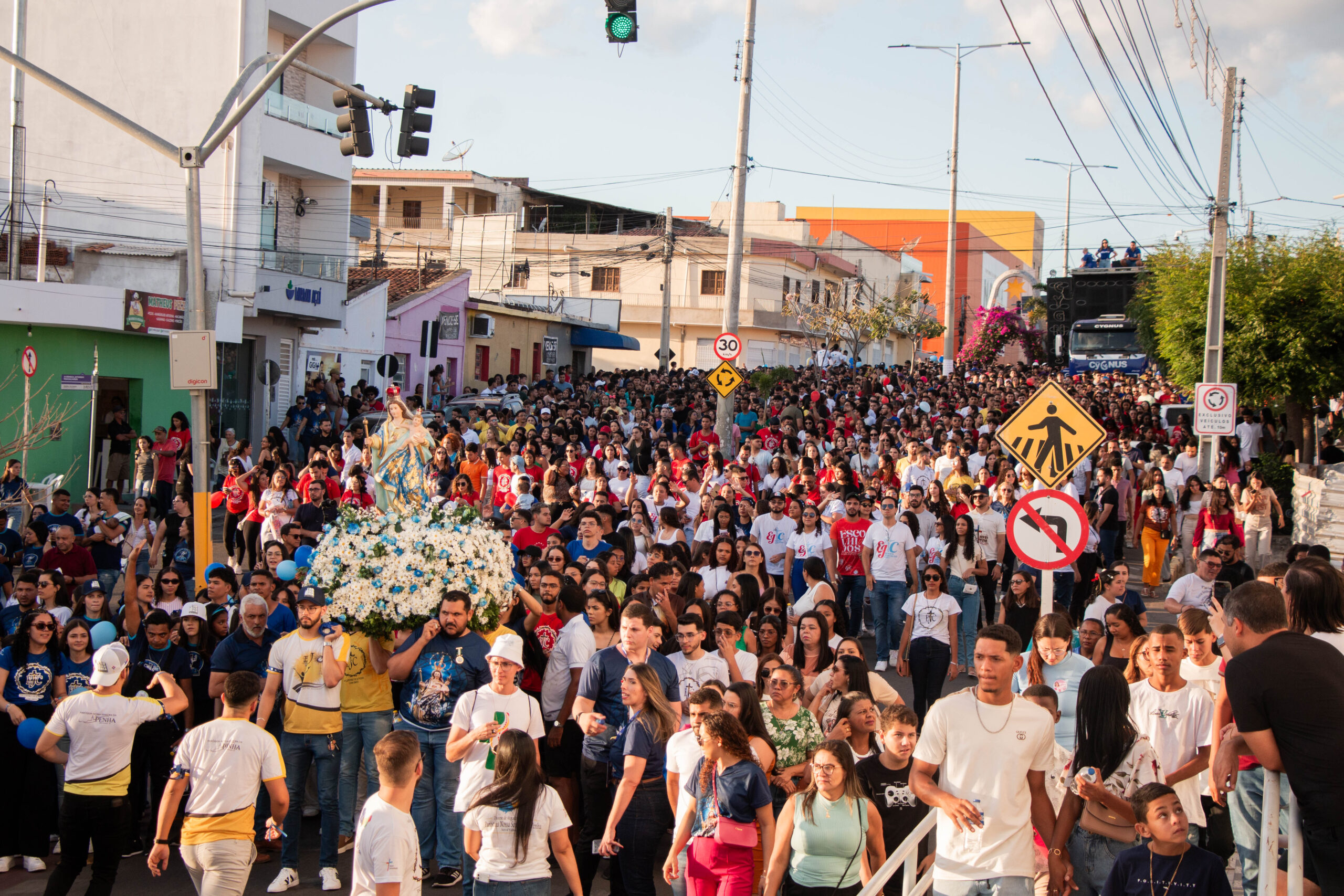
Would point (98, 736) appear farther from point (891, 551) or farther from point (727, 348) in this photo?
point (727, 348)

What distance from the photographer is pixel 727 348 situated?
18750 millimetres

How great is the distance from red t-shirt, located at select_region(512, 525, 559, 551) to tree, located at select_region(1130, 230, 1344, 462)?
13.7 metres

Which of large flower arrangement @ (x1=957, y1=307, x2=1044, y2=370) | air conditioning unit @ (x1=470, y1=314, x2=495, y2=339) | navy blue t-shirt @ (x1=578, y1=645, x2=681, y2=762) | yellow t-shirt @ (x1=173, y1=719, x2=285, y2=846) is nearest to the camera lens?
yellow t-shirt @ (x1=173, y1=719, x2=285, y2=846)

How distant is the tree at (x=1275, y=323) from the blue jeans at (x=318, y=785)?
17963 millimetres

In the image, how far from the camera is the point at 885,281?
3150 inches

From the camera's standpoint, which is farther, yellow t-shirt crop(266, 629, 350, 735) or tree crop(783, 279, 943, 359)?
tree crop(783, 279, 943, 359)

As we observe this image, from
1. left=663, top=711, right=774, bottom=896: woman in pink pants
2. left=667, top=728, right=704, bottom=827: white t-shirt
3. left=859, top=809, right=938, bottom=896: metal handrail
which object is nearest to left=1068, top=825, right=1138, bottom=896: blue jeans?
left=859, top=809, right=938, bottom=896: metal handrail

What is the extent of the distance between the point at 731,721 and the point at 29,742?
489 centimetres

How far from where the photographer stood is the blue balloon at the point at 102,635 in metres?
8.55

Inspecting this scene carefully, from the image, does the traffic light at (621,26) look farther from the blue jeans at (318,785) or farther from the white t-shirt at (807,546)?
the blue jeans at (318,785)

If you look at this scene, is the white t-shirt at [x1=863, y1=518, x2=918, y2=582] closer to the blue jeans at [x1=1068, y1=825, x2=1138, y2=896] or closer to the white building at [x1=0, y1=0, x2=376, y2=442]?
the blue jeans at [x1=1068, y1=825, x2=1138, y2=896]

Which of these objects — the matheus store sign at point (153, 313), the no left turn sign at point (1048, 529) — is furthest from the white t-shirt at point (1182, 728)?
the matheus store sign at point (153, 313)

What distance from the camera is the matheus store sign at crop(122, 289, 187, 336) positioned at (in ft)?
77.9

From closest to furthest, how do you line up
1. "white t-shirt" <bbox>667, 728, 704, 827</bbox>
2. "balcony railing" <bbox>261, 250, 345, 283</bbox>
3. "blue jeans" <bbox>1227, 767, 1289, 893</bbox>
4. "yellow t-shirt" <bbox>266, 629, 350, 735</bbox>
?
1. "blue jeans" <bbox>1227, 767, 1289, 893</bbox>
2. "white t-shirt" <bbox>667, 728, 704, 827</bbox>
3. "yellow t-shirt" <bbox>266, 629, 350, 735</bbox>
4. "balcony railing" <bbox>261, 250, 345, 283</bbox>
